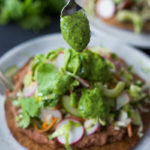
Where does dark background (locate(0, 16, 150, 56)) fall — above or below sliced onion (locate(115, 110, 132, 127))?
above

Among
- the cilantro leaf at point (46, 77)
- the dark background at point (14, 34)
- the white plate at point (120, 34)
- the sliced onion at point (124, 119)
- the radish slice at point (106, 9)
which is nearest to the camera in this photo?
the cilantro leaf at point (46, 77)

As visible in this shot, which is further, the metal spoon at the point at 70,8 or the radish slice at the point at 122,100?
the radish slice at the point at 122,100

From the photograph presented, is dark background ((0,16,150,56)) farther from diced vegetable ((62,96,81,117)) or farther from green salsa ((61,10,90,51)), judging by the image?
green salsa ((61,10,90,51))

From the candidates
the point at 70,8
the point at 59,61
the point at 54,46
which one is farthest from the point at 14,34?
the point at 70,8

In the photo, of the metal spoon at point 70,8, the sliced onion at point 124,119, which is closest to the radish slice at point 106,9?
the sliced onion at point 124,119

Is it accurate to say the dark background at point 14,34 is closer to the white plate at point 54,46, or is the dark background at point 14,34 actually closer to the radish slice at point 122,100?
the white plate at point 54,46

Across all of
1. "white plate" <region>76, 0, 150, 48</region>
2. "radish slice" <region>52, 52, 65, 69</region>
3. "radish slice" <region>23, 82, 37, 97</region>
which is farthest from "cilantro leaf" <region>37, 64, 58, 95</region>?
"white plate" <region>76, 0, 150, 48</region>
